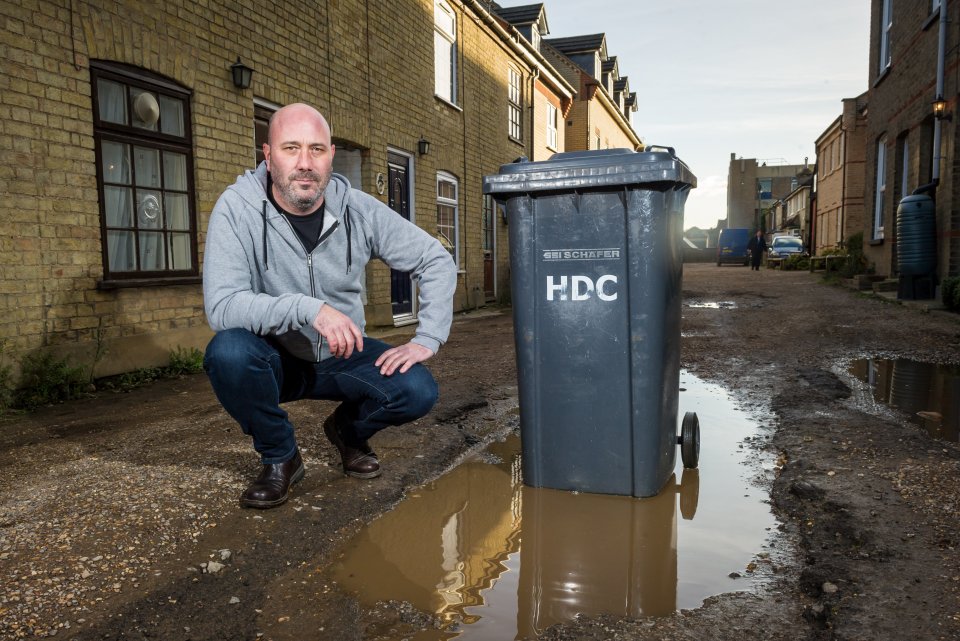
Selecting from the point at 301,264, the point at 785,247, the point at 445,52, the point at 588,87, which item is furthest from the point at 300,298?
the point at 785,247

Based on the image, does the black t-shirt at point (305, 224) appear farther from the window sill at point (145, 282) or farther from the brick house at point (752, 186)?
the brick house at point (752, 186)

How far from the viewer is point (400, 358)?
2801 millimetres

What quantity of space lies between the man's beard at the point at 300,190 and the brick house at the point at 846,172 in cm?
2479

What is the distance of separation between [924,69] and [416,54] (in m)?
8.27

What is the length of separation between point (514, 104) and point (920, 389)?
1291cm

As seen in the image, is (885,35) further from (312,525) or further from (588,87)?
(312,525)

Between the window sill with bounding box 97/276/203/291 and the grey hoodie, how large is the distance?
3437 mm

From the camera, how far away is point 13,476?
10.9ft

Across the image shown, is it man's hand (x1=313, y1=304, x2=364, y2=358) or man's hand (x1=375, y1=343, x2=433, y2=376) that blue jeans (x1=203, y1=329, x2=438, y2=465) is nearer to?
man's hand (x1=375, y1=343, x2=433, y2=376)

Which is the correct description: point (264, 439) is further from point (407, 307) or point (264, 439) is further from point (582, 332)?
point (407, 307)

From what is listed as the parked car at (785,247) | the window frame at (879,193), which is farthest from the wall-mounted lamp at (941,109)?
the parked car at (785,247)

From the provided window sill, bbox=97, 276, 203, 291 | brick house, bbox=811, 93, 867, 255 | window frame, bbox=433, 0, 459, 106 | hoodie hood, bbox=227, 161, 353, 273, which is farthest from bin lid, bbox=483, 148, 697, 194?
brick house, bbox=811, 93, 867, 255

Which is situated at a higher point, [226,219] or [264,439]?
[226,219]

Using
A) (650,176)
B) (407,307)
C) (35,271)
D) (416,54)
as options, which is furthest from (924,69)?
(35,271)
